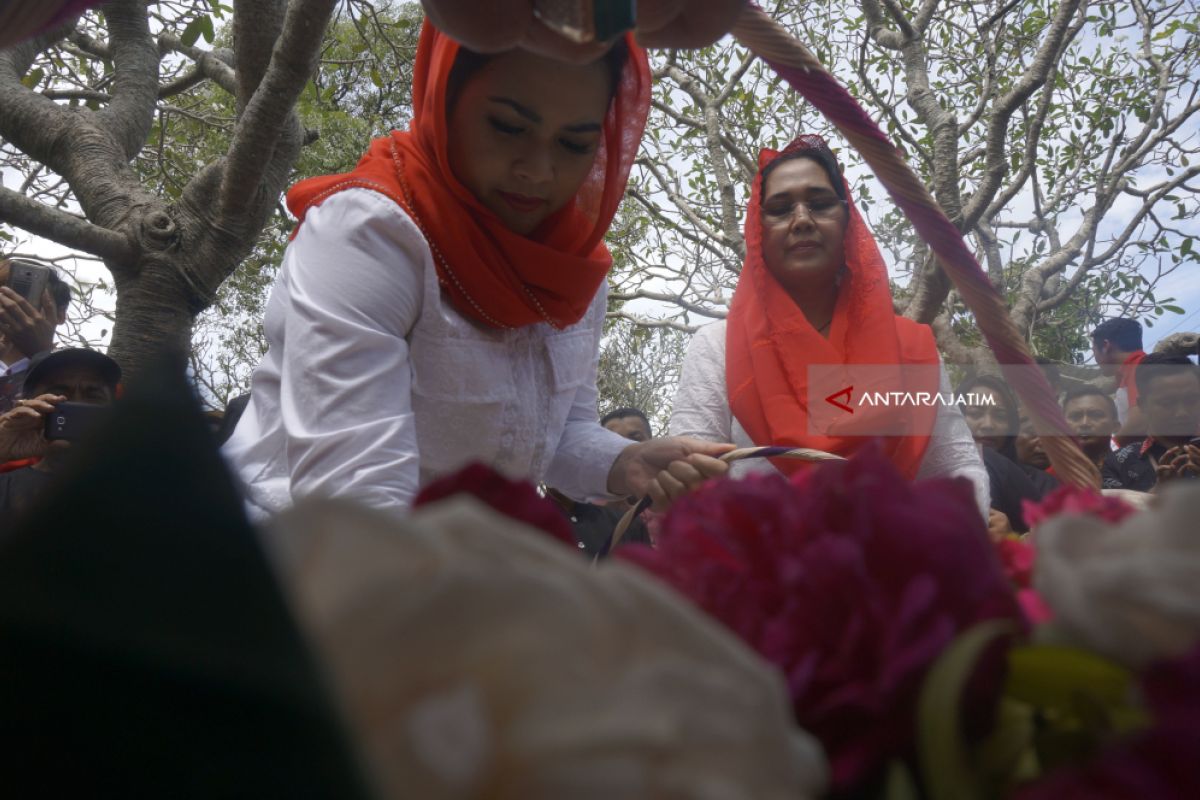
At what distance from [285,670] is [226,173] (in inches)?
128

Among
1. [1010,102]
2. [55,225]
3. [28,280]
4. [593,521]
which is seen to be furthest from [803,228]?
[1010,102]

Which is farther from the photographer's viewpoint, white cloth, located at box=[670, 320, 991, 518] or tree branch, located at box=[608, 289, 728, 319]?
tree branch, located at box=[608, 289, 728, 319]

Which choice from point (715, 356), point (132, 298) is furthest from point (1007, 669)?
point (132, 298)

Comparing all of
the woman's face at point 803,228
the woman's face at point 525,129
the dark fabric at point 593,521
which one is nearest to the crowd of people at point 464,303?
the woman's face at point 525,129

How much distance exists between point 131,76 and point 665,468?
13.5ft

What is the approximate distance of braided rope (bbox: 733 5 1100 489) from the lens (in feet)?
2.55

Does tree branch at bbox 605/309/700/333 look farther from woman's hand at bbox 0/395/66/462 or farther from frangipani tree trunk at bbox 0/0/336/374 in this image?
woman's hand at bbox 0/395/66/462

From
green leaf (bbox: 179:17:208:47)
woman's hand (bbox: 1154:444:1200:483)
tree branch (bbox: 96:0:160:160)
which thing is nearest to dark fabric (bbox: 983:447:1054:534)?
woman's hand (bbox: 1154:444:1200:483)

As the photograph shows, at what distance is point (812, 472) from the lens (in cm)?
38

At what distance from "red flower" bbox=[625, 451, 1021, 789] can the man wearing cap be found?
2421 mm

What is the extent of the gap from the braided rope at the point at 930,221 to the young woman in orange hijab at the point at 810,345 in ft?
4.81

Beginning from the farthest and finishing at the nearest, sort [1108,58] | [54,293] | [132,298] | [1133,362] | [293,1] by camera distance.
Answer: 1. [1108,58]
2. [1133,362]
3. [54,293]
4. [132,298]
5. [293,1]

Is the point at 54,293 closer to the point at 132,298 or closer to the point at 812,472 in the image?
the point at 132,298

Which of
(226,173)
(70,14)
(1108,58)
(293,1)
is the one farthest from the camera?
(1108,58)
